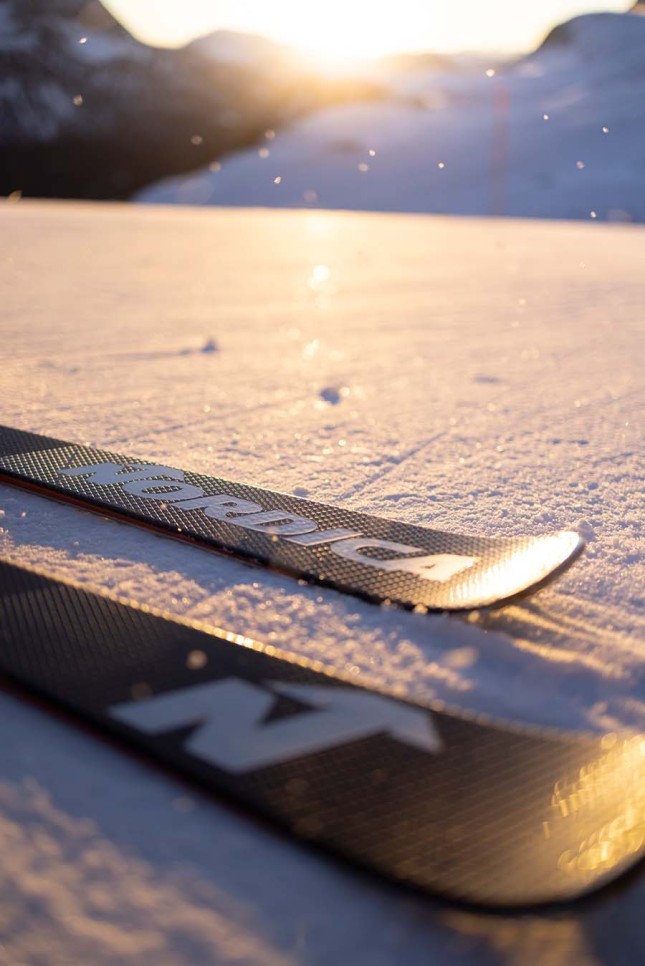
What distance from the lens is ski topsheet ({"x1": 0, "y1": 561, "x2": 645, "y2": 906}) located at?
98 centimetres

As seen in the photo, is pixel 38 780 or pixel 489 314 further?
pixel 489 314

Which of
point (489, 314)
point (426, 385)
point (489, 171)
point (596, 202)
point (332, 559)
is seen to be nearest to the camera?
point (332, 559)

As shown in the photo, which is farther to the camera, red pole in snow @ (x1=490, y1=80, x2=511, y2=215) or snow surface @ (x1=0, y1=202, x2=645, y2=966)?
red pole in snow @ (x1=490, y1=80, x2=511, y2=215)

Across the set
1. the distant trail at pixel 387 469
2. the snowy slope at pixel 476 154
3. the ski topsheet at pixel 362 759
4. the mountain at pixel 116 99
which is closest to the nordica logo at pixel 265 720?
the ski topsheet at pixel 362 759

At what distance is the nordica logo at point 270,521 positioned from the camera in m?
1.77

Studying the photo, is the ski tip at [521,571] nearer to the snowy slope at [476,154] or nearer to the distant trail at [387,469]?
the distant trail at [387,469]

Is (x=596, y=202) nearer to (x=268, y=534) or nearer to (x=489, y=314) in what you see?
(x=489, y=314)

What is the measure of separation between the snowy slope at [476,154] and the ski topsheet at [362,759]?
70.7ft

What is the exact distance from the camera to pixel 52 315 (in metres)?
4.99

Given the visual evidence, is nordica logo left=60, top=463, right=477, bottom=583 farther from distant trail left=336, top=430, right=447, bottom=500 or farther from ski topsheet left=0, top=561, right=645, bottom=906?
ski topsheet left=0, top=561, right=645, bottom=906

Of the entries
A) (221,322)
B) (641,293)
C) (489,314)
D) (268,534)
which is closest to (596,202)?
(641,293)

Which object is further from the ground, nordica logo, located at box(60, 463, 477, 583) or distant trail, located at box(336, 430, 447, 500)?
nordica logo, located at box(60, 463, 477, 583)

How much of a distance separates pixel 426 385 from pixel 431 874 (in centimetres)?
290

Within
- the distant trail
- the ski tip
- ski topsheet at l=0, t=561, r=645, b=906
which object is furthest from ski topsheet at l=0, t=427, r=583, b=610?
ski topsheet at l=0, t=561, r=645, b=906
